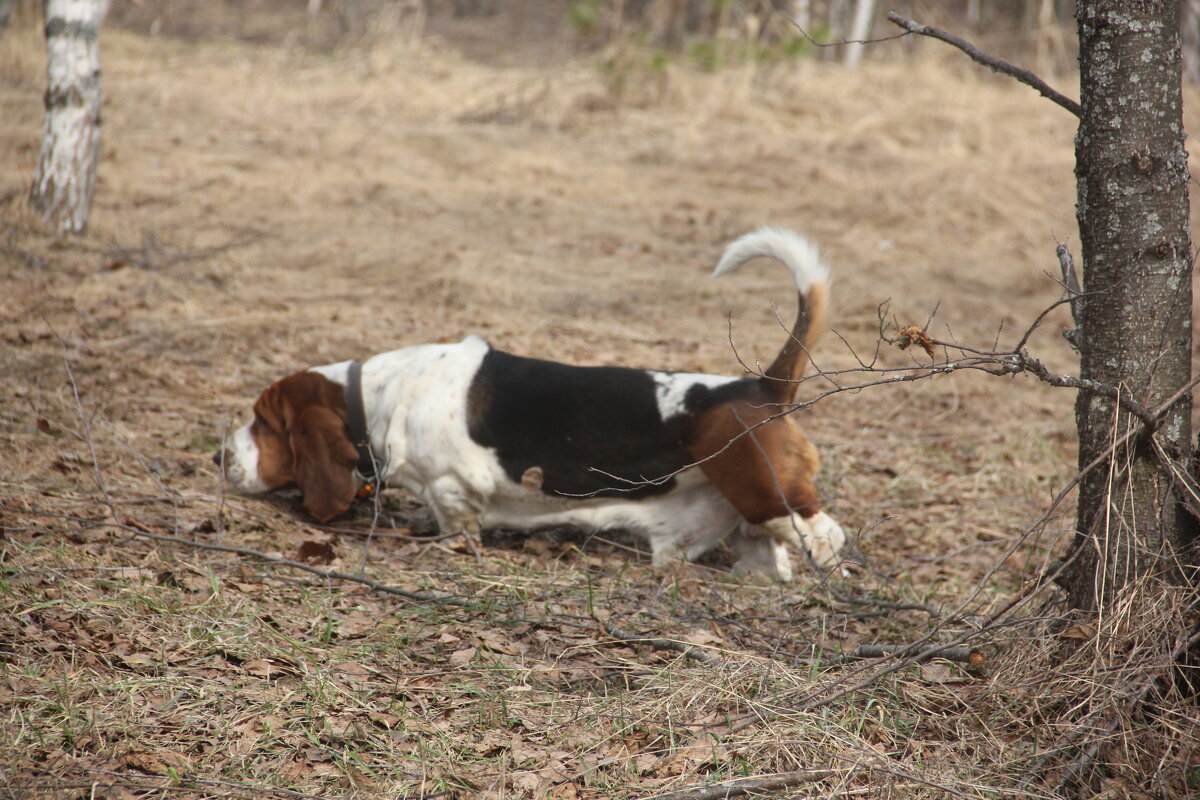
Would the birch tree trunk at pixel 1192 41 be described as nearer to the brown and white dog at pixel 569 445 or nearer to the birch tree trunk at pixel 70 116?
the brown and white dog at pixel 569 445

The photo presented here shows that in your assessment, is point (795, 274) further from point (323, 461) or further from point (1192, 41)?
point (1192, 41)

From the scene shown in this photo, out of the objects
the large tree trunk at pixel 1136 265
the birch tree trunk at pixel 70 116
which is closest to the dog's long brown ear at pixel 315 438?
the large tree trunk at pixel 1136 265

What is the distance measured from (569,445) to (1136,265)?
213 centimetres

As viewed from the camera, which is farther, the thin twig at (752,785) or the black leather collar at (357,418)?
the black leather collar at (357,418)

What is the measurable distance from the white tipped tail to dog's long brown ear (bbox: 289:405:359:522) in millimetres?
1681

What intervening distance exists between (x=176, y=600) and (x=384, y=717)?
0.88 m

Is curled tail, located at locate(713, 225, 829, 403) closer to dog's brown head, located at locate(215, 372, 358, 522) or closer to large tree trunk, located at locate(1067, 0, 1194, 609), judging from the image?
large tree trunk, located at locate(1067, 0, 1194, 609)

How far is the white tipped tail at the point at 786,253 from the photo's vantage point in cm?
382

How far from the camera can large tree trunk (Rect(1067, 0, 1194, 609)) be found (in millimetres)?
2400

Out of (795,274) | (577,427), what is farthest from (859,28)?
(577,427)

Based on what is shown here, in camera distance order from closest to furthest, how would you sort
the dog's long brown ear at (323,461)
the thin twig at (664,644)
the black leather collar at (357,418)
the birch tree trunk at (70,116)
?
1. the thin twig at (664,644)
2. the dog's long brown ear at (323,461)
3. the black leather collar at (357,418)
4. the birch tree trunk at (70,116)

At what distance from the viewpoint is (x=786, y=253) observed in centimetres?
384

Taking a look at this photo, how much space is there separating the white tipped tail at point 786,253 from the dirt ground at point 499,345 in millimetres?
559

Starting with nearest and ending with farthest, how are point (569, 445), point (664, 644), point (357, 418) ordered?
point (664, 644) → point (569, 445) → point (357, 418)
